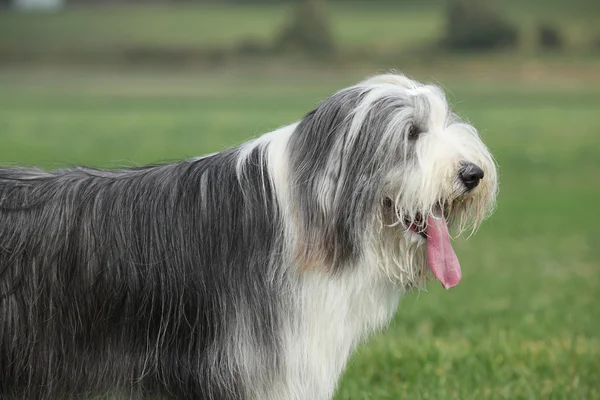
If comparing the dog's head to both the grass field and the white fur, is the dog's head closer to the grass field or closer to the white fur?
the white fur

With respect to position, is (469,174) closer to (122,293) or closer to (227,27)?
(122,293)

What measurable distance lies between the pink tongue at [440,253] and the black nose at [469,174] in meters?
0.21

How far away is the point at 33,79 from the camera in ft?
191

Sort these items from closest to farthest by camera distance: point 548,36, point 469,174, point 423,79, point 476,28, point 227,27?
point 469,174, point 423,79, point 548,36, point 476,28, point 227,27

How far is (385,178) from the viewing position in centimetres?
416

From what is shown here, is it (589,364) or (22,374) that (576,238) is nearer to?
(589,364)

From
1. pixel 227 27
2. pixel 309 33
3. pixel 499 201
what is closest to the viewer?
pixel 499 201

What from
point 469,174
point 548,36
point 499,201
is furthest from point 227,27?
point 469,174

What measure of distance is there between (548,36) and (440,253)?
5103 cm

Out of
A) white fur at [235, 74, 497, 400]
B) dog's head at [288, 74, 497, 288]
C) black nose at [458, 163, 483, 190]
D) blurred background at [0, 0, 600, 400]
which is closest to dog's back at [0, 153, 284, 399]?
→ white fur at [235, 74, 497, 400]

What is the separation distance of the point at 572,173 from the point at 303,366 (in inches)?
777

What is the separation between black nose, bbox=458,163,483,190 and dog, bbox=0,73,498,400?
6cm

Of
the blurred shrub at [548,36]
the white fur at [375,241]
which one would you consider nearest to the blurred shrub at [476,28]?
the blurred shrub at [548,36]

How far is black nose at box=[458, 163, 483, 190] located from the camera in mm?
4090
